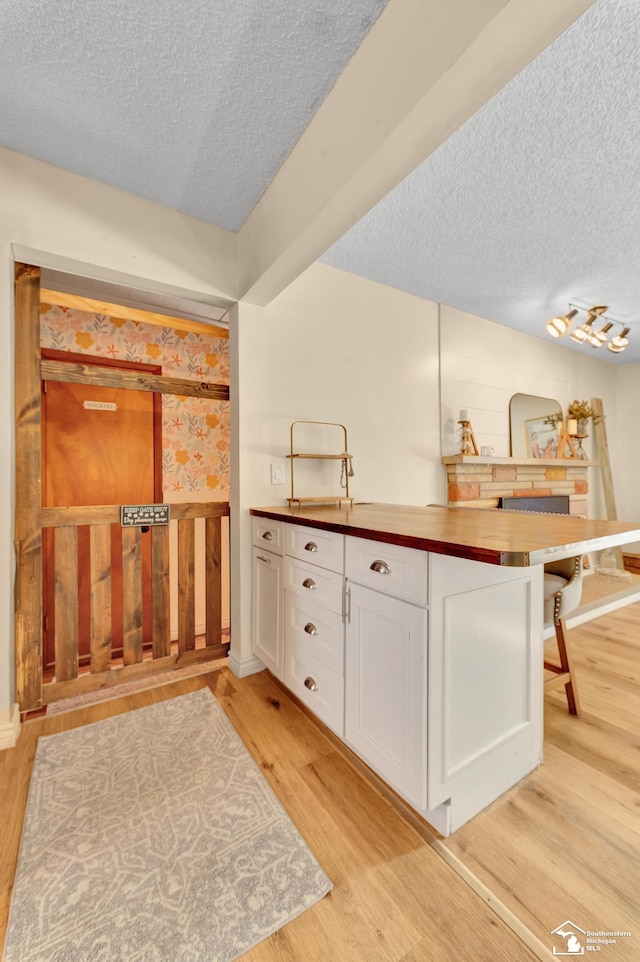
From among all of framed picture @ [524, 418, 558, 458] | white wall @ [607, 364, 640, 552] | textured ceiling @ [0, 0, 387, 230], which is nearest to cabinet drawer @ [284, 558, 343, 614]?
textured ceiling @ [0, 0, 387, 230]

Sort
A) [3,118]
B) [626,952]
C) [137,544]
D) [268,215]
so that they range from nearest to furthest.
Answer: [626,952]
[3,118]
[268,215]
[137,544]

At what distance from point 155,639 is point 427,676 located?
1721 millimetres

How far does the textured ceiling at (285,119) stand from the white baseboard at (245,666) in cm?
246

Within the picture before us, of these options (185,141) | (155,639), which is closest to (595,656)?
(155,639)

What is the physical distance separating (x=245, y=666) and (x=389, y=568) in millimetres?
1404

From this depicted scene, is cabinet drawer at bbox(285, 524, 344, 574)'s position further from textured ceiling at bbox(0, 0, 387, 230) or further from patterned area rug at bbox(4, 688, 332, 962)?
textured ceiling at bbox(0, 0, 387, 230)

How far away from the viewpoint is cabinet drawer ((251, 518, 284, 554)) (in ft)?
6.49

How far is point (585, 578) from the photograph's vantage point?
13.0 feet

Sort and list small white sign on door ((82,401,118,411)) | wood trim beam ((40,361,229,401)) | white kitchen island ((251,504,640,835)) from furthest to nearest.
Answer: small white sign on door ((82,401,118,411)) → wood trim beam ((40,361,229,401)) → white kitchen island ((251,504,640,835))

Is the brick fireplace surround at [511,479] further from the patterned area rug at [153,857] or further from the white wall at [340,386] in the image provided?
the patterned area rug at [153,857]

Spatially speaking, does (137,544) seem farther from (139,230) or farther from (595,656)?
(595,656)

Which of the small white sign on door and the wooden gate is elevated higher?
the small white sign on door

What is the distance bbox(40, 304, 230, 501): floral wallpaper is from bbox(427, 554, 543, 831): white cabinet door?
246 centimetres

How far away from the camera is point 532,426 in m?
3.87
